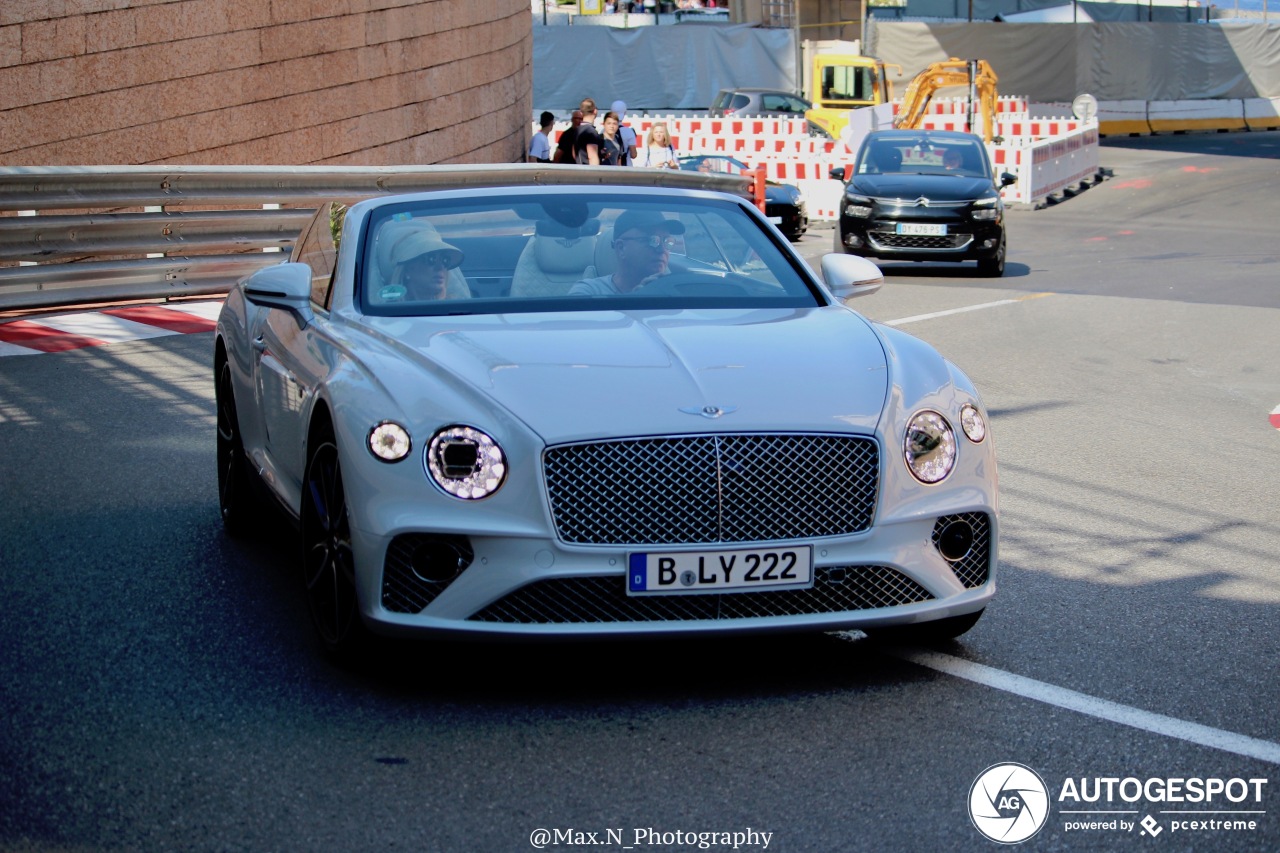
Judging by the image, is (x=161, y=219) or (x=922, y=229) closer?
(x=161, y=219)

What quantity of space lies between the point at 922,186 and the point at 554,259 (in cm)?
1463

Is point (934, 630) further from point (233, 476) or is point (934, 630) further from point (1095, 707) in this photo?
point (233, 476)

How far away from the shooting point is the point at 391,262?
19.5 feet

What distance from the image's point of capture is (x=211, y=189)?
16094mm

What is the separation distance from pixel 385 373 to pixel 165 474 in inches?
141

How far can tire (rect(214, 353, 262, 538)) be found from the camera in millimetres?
6809

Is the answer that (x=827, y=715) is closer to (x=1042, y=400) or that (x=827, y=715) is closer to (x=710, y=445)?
(x=710, y=445)

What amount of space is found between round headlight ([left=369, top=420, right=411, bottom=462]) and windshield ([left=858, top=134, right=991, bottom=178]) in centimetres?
1667

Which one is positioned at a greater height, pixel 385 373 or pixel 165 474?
pixel 385 373

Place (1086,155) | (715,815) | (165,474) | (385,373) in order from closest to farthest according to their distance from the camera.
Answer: (715,815)
(385,373)
(165,474)
(1086,155)

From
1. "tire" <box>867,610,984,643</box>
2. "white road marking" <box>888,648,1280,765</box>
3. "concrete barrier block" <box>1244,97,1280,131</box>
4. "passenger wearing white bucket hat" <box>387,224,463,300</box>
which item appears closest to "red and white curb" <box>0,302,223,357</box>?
"passenger wearing white bucket hat" <box>387,224,463,300</box>

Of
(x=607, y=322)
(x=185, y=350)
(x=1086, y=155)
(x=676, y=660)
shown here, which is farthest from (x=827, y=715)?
(x=1086, y=155)

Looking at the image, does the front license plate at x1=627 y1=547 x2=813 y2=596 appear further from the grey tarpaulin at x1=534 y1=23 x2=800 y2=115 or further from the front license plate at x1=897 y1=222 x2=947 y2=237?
the grey tarpaulin at x1=534 y1=23 x2=800 y2=115

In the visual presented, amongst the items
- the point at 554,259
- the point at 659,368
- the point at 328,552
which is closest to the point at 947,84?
the point at 554,259
